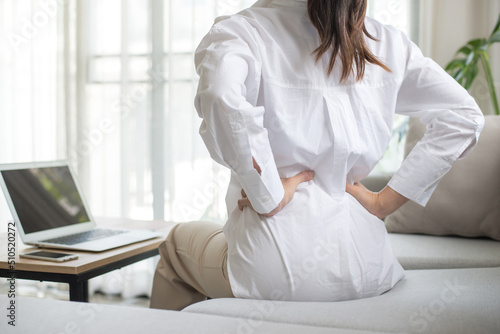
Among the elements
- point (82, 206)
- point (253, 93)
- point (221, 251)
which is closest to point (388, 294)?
point (221, 251)

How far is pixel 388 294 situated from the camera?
1107 mm

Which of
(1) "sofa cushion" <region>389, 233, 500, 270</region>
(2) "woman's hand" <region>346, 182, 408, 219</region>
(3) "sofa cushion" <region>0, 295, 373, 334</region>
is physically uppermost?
(2) "woman's hand" <region>346, 182, 408, 219</region>

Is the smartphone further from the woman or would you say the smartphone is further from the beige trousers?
the woman

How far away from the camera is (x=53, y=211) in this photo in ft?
5.59

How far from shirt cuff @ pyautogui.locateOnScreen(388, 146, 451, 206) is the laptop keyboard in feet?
3.03

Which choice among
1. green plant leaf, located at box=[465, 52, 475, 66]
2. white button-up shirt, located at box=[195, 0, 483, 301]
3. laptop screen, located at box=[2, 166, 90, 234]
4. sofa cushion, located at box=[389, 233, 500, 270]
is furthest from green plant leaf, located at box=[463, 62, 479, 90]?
laptop screen, located at box=[2, 166, 90, 234]

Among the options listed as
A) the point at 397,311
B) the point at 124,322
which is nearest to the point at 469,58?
the point at 397,311

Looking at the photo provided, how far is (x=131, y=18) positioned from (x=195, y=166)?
2.78ft

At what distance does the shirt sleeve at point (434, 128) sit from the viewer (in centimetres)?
118

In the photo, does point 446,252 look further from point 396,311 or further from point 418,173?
point 396,311

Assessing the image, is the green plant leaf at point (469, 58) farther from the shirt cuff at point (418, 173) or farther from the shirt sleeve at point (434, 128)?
the shirt cuff at point (418, 173)

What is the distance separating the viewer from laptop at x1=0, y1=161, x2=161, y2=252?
1.57m

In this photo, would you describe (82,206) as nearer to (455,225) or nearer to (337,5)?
(337,5)

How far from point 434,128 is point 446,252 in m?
0.58
